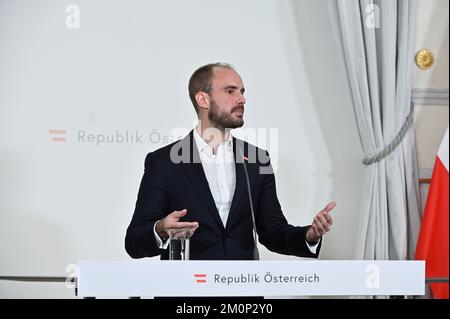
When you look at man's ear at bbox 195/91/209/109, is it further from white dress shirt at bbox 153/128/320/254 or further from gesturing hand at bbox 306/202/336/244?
gesturing hand at bbox 306/202/336/244

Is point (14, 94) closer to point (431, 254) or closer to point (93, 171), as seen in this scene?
point (93, 171)

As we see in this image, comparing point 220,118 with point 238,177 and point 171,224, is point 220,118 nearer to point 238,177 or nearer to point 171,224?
point 238,177

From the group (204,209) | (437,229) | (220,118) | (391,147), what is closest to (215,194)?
(204,209)

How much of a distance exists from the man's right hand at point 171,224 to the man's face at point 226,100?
10.2 inches

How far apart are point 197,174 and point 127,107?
25cm

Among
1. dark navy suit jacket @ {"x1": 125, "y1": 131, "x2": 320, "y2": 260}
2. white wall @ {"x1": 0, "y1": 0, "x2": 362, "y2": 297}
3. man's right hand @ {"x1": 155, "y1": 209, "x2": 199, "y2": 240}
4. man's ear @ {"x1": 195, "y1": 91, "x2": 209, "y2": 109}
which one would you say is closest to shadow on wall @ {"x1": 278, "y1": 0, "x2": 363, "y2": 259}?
white wall @ {"x1": 0, "y1": 0, "x2": 362, "y2": 297}

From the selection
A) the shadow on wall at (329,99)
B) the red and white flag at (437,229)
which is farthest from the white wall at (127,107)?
the red and white flag at (437,229)

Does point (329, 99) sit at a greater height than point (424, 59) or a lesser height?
lesser

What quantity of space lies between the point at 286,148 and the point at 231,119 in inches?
6.6

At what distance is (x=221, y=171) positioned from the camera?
1665 millimetres

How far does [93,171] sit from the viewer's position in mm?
1637

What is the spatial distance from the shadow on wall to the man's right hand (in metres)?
0.39

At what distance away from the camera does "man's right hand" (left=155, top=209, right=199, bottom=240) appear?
63.7 inches
